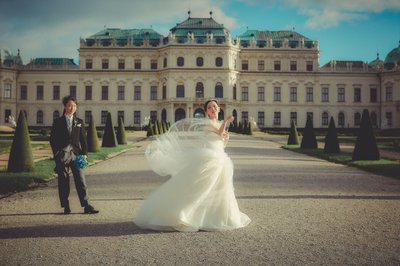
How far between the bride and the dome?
52.7 metres

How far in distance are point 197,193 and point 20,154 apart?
5967mm

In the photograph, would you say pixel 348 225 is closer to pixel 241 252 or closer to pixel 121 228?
pixel 241 252

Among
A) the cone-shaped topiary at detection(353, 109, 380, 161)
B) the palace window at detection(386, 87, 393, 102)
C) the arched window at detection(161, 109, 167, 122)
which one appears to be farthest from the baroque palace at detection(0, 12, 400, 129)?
the cone-shaped topiary at detection(353, 109, 380, 161)

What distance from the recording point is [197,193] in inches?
187

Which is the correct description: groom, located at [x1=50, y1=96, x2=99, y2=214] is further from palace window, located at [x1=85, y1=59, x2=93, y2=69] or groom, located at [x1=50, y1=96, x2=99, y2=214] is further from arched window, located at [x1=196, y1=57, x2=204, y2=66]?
palace window, located at [x1=85, y1=59, x2=93, y2=69]

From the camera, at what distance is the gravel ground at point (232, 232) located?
374cm

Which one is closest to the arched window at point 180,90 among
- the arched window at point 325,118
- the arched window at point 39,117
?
the arched window at point 39,117

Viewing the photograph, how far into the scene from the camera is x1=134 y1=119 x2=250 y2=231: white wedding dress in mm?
4715

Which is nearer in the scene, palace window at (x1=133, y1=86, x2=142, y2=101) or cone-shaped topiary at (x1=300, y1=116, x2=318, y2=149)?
cone-shaped topiary at (x1=300, y1=116, x2=318, y2=149)

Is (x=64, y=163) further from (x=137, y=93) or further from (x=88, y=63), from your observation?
(x=88, y=63)

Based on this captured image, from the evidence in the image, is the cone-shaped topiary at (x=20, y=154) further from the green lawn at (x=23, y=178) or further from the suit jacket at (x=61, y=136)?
the suit jacket at (x=61, y=136)

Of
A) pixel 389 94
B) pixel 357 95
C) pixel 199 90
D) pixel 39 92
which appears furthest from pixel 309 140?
pixel 39 92

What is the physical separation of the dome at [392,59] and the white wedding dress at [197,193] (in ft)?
173

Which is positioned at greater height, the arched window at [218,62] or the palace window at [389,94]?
the arched window at [218,62]
